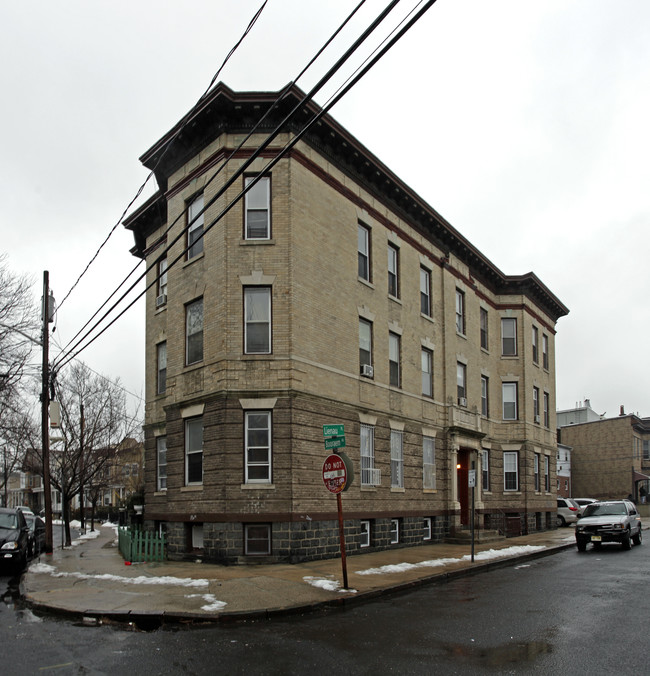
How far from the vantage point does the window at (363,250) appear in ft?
72.4

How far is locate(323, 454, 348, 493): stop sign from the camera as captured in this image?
12453 millimetres

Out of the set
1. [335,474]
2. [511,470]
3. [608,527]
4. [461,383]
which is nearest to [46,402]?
[335,474]

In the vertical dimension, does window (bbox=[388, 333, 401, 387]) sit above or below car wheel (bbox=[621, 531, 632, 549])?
above

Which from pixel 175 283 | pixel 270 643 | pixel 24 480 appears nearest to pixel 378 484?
pixel 175 283

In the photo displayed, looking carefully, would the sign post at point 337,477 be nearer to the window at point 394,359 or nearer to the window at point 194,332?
the window at point 194,332

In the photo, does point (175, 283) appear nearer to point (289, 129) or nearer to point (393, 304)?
point (289, 129)

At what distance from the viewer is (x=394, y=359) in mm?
23391

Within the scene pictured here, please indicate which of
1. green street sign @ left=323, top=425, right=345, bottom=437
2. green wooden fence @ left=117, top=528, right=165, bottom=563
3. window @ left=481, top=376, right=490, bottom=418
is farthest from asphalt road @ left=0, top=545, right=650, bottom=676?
window @ left=481, top=376, right=490, bottom=418

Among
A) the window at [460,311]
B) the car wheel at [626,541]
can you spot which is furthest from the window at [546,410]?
the car wheel at [626,541]

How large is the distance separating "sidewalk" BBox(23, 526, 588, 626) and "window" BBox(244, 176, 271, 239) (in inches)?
343

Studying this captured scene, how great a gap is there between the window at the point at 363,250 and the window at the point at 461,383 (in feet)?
25.1

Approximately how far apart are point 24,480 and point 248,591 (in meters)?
115

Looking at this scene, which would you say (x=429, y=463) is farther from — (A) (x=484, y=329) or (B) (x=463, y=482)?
(A) (x=484, y=329)

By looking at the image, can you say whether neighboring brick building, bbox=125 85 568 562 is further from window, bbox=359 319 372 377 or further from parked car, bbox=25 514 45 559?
parked car, bbox=25 514 45 559
